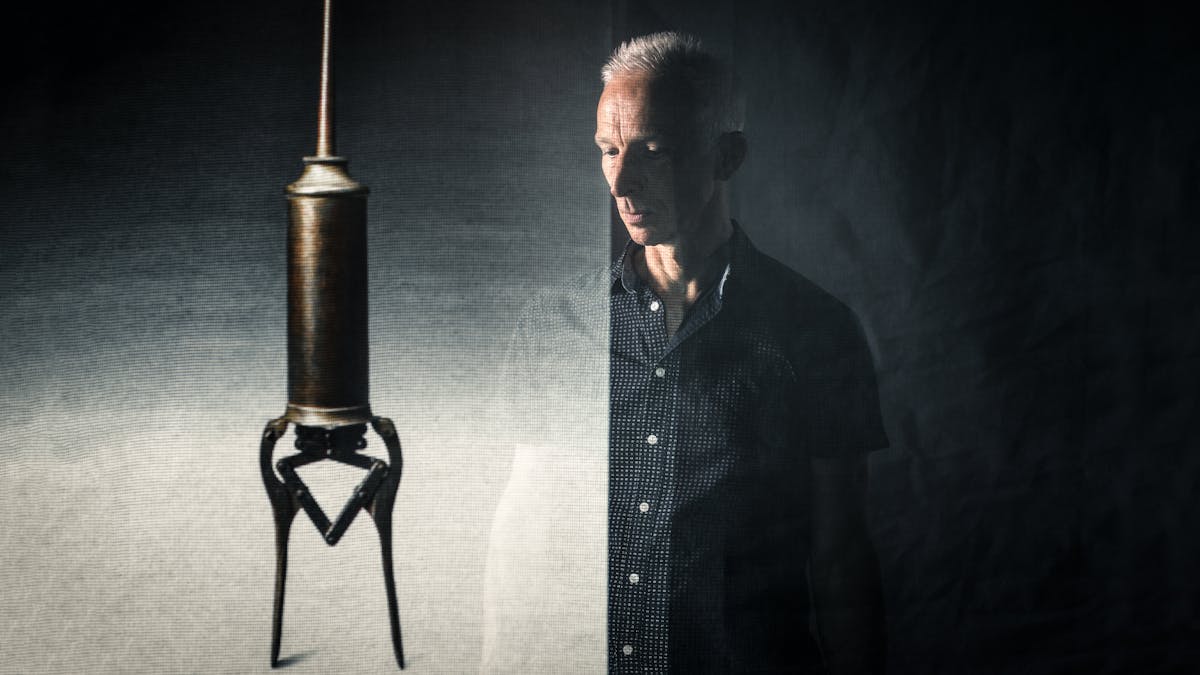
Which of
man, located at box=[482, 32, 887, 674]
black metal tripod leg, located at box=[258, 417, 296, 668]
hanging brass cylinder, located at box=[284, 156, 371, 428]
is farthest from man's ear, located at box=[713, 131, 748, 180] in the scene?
black metal tripod leg, located at box=[258, 417, 296, 668]

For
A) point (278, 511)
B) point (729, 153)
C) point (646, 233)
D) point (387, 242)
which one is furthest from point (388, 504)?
point (729, 153)

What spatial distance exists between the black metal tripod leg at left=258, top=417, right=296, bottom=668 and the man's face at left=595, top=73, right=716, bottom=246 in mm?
376

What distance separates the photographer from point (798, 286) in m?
0.94

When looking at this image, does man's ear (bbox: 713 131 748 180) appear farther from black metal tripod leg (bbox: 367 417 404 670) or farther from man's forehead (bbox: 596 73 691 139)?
black metal tripod leg (bbox: 367 417 404 670)

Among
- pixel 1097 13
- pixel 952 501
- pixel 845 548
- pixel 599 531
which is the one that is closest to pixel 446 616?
pixel 599 531

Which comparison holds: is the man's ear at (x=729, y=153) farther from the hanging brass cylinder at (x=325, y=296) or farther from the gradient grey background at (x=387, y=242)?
the hanging brass cylinder at (x=325, y=296)

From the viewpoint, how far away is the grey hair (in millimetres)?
896

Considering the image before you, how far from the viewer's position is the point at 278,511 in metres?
0.82

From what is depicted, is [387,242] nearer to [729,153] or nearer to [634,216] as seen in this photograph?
[634,216]

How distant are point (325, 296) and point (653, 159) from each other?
330 mm

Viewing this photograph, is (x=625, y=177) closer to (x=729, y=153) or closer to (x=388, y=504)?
(x=729, y=153)

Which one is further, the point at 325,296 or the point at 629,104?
the point at 629,104

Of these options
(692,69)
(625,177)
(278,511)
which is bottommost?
(278,511)

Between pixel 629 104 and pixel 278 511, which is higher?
pixel 629 104
